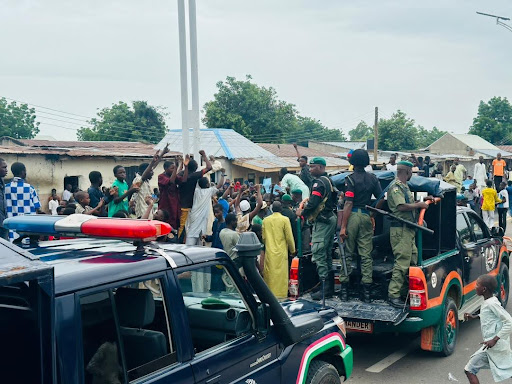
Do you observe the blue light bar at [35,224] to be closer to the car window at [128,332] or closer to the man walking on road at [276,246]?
the car window at [128,332]

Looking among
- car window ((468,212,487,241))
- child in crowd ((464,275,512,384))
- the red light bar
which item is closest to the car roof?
the red light bar

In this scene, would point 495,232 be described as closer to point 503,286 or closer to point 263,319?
point 503,286

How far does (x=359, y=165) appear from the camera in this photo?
754 cm

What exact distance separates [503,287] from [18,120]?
5608 cm

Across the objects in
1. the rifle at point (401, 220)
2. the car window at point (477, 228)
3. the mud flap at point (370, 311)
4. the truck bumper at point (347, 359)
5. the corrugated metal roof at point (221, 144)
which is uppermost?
the corrugated metal roof at point (221, 144)

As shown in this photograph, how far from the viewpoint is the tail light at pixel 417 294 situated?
6680 millimetres

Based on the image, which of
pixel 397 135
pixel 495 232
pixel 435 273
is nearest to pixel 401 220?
pixel 435 273

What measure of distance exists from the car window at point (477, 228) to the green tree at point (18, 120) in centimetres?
5367

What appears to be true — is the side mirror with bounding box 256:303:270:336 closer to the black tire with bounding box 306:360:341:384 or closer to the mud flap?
Answer: the black tire with bounding box 306:360:341:384

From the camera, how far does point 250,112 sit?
4341cm

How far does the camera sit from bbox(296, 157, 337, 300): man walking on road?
7613mm

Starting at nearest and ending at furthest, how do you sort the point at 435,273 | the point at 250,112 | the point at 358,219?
the point at 435,273
the point at 358,219
the point at 250,112

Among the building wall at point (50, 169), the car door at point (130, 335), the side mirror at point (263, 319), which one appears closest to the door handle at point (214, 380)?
the car door at point (130, 335)

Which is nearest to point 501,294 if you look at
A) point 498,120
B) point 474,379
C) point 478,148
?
point 474,379
